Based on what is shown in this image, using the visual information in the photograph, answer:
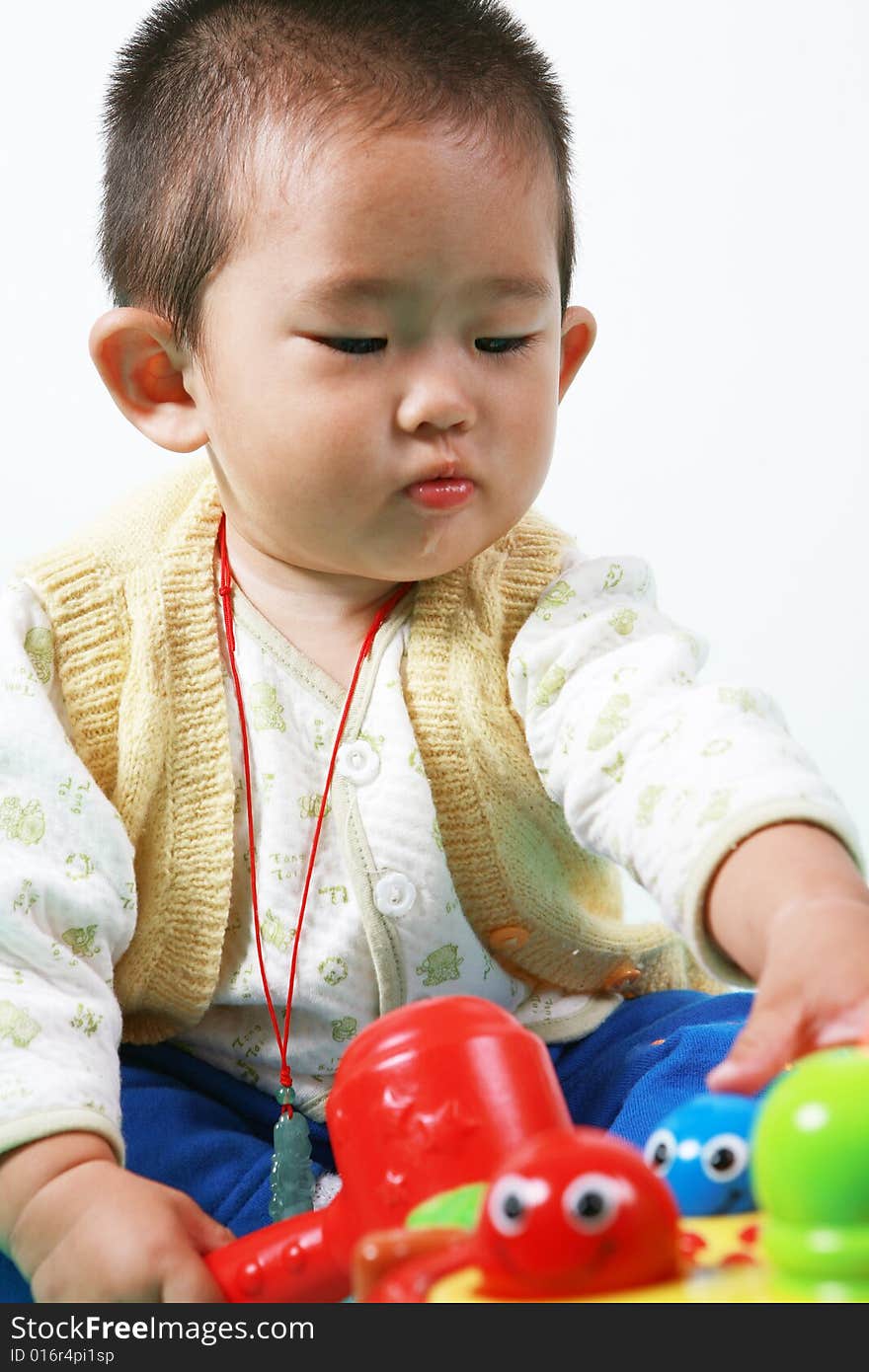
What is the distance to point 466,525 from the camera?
832mm

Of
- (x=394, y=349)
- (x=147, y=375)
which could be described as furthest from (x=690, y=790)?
(x=147, y=375)

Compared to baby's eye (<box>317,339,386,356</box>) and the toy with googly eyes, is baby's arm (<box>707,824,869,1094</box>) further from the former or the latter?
baby's eye (<box>317,339,386,356</box>)

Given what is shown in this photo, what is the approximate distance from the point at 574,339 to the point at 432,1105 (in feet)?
1.81

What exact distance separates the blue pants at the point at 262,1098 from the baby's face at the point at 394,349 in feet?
0.93

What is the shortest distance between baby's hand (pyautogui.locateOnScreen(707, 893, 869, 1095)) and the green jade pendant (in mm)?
326

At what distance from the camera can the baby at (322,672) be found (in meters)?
0.77

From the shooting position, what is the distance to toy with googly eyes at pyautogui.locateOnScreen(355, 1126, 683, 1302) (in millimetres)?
409

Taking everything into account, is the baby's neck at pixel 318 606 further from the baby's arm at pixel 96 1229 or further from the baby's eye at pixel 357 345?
the baby's arm at pixel 96 1229

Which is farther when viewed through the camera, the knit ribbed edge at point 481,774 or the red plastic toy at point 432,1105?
the knit ribbed edge at point 481,774

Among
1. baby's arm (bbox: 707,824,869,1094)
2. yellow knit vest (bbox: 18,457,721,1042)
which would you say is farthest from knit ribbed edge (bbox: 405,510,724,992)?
baby's arm (bbox: 707,824,869,1094)

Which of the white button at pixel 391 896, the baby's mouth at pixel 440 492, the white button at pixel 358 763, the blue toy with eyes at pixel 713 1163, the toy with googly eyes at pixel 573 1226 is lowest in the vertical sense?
the white button at pixel 391 896

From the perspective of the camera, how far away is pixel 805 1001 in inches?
21.3

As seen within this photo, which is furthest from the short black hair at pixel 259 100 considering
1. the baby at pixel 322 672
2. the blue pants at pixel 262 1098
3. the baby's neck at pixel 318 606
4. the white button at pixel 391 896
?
the blue pants at pixel 262 1098
